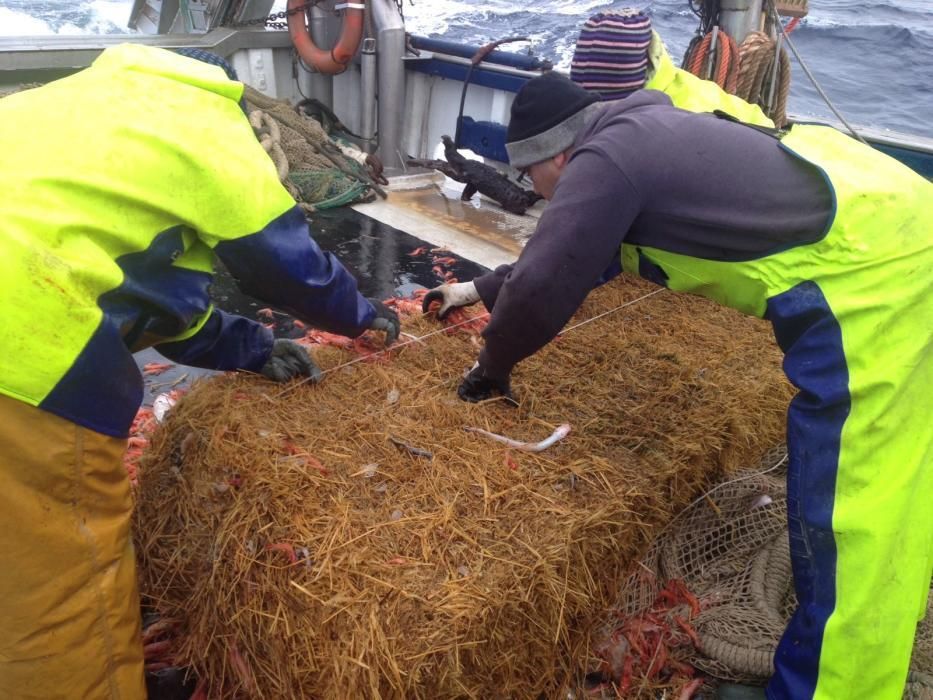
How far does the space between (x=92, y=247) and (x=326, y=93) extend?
686 centimetres

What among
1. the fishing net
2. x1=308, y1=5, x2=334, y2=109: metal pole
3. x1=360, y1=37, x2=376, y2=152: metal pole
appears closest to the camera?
the fishing net

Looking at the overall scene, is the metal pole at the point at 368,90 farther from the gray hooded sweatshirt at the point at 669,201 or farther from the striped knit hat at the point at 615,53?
the gray hooded sweatshirt at the point at 669,201

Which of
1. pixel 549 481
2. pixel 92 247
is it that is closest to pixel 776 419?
pixel 549 481

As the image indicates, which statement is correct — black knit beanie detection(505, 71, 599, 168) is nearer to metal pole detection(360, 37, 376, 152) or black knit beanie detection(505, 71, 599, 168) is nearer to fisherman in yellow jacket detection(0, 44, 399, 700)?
fisherman in yellow jacket detection(0, 44, 399, 700)

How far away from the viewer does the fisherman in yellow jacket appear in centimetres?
145

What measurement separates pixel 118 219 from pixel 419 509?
3.41 feet

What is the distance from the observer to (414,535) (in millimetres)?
1843

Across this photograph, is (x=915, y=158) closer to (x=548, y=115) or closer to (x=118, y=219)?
(x=548, y=115)

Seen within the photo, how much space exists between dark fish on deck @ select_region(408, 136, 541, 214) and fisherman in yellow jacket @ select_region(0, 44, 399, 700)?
429 cm

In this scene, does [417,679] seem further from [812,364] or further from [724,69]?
[724,69]

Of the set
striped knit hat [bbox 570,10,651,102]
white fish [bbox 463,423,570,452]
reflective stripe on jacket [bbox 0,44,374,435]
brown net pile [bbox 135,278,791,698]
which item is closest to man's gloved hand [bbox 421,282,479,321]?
brown net pile [bbox 135,278,791,698]

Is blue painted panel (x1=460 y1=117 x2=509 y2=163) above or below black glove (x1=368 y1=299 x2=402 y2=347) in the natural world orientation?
below

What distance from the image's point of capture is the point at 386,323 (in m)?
2.60

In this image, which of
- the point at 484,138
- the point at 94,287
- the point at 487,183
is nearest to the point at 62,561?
the point at 94,287
